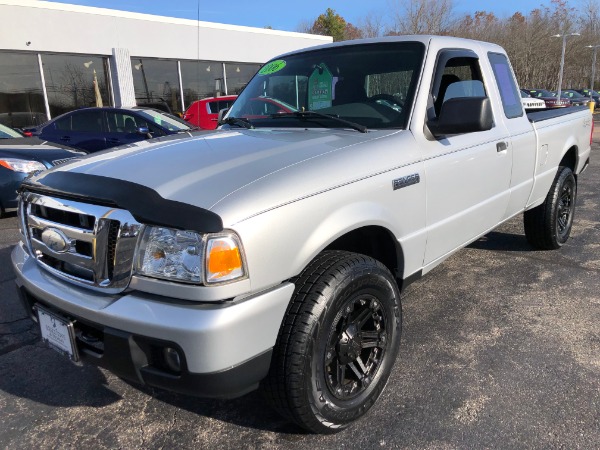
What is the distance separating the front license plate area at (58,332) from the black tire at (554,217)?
408cm

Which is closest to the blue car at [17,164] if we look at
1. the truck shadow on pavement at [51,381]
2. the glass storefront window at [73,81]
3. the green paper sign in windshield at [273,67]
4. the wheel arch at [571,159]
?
the green paper sign in windshield at [273,67]

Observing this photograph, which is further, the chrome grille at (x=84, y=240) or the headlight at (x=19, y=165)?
the headlight at (x=19, y=165)

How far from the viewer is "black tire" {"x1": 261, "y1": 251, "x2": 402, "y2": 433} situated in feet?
6.44

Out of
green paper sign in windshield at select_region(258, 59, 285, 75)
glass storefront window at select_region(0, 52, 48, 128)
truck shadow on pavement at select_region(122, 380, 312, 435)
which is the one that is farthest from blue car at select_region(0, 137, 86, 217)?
glass storefront window at select_region(0, 52, 48, 128)

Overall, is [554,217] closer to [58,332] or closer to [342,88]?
[342,88]

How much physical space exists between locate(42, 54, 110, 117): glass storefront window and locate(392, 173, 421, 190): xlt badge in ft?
53.3

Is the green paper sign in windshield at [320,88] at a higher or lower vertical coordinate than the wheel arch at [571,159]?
higher

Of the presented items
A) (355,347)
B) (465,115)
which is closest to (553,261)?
(465,115)

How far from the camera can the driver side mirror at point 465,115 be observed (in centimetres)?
262

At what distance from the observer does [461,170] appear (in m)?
2.97

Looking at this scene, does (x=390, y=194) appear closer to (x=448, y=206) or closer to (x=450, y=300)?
(x=448, y=206)

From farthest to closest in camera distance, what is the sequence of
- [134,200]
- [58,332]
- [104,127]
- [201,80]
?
[201,80], [104,127], [58,332], [134,200]

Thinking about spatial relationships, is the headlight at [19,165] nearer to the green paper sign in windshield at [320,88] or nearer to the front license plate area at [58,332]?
the green paper sign in windshield at [320,88]

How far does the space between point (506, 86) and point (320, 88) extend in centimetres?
163
